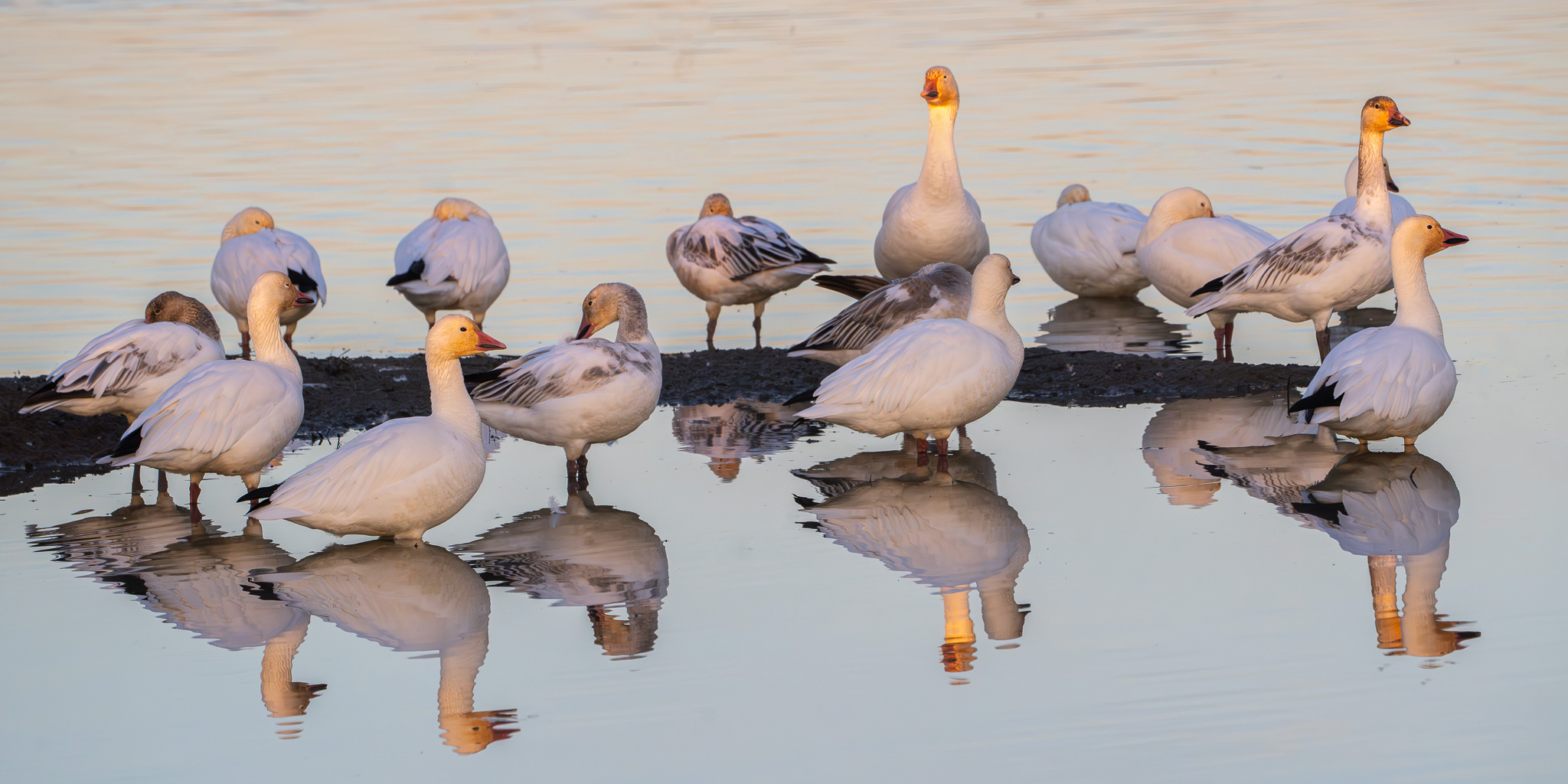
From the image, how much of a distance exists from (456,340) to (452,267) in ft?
12.7

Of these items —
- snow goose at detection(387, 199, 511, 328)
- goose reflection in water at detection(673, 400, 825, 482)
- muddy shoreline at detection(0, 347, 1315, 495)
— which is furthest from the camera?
snow goose at detection(387, 199, 511, 328)

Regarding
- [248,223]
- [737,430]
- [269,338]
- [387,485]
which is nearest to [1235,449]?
[737,430]

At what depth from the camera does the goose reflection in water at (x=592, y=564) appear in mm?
5969

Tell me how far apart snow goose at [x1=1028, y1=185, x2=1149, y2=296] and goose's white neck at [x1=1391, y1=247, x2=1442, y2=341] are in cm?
355

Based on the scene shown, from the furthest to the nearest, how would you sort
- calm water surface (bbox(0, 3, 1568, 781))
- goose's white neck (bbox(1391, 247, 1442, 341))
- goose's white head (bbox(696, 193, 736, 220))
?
goose's white head (bbox(696, 193, 736, 220))
goose's white neck (bbox(1391, 247, 1442, 341))
calm water surface (bbox(0, 3, 1568, 781))

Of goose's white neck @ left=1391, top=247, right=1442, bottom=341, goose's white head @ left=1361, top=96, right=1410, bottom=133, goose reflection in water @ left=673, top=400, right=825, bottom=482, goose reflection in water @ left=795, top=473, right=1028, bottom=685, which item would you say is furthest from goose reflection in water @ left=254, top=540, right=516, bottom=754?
goose's white head @ left=1361, top=96, right=1410, bottom=133

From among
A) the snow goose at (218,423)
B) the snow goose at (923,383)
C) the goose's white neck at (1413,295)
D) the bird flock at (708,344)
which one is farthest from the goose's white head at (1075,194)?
the snow goose at (218,423)

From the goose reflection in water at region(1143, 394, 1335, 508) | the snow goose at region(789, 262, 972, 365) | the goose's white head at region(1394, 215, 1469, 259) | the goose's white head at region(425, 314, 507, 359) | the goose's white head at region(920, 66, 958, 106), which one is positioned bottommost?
the goose reflection in water at region(1143, 394, 1335, 508)

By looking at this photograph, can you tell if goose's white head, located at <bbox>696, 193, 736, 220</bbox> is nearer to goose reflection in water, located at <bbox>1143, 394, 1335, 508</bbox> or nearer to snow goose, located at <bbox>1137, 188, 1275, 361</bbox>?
snow goose, located at <bbox>1137, 188, 1275, 361</bbox>

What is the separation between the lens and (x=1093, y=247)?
12289 millimetres

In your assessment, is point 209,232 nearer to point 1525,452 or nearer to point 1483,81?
point 1525,452

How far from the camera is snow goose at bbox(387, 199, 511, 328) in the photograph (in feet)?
36.0

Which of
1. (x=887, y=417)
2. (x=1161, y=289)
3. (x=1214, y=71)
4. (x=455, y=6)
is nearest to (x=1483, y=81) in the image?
(x=1214, y=71)

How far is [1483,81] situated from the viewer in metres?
20.4
